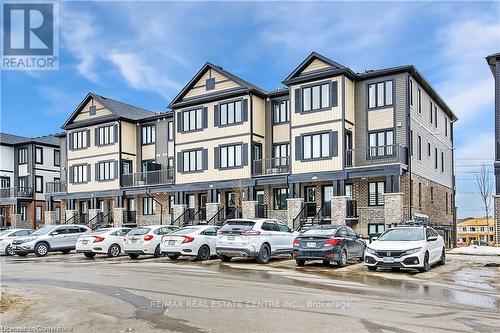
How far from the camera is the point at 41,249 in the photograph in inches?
1059

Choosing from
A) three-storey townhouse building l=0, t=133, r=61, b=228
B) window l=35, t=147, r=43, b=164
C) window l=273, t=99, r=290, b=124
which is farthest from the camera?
window l=35, t=147, r=43, b=164

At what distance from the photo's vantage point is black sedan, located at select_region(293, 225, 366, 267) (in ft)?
58.9

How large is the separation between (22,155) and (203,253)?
42.2 meters

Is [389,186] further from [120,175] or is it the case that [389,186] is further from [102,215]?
[102,215]

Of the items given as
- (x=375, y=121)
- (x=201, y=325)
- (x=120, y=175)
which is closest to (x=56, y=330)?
(x=201, y=325)

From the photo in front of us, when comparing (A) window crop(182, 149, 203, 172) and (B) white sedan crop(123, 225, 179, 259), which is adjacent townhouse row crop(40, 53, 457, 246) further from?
(B) white sedan crop(123, 225, 179, 259)

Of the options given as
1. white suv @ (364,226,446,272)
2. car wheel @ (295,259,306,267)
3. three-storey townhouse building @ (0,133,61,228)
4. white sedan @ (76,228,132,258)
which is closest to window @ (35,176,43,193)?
three-storey townhouse building @ (0,133,61,228)

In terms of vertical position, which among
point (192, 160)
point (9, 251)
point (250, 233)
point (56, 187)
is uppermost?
point (192, 160)

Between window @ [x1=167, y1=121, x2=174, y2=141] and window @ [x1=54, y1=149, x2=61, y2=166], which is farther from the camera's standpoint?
window @ [x1=54, y1=149, x2=61, y2=166]

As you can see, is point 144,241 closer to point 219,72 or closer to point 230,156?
point 230,156

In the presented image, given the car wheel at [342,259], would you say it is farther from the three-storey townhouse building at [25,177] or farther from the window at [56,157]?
the window at [56,157]

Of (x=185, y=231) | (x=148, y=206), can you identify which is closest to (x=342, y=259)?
(x=185, y=231)

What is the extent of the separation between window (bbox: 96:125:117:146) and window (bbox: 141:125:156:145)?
2.45m

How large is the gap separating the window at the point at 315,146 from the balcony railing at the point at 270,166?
2307 mm
